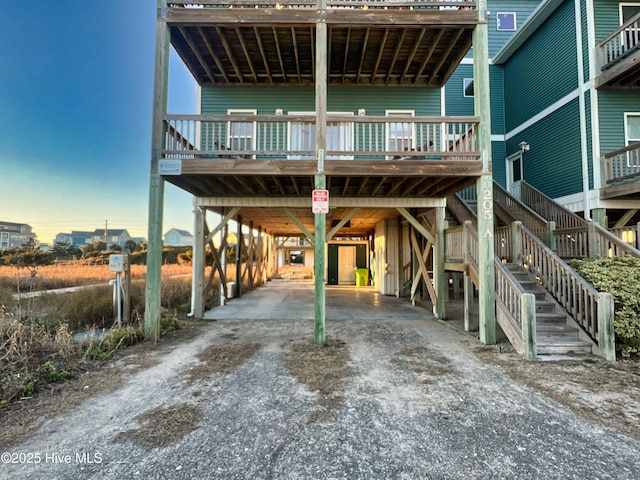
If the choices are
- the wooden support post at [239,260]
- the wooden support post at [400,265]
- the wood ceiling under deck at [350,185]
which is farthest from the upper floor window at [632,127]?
the wooden support post at [239,260]

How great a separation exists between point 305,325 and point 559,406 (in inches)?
188

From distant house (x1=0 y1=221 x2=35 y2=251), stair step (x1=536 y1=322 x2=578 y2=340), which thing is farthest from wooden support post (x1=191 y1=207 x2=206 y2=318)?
distant house (x1=0 y1=221 x2=35 y2=251)

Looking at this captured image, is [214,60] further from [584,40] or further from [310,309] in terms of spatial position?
[584,40]

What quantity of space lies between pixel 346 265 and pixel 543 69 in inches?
468

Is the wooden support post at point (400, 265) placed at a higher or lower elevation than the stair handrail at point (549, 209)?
lower

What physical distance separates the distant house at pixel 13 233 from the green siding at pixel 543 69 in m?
53.1

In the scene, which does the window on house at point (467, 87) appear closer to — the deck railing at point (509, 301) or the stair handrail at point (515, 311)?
the deck railing at point (509, 301)

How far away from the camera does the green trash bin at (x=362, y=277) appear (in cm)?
1625

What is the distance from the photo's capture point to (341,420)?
2.96 metres

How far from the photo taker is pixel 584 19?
920cm

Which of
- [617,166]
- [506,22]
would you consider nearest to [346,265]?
[617,166]

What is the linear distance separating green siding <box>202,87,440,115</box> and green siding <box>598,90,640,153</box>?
15.8 ft

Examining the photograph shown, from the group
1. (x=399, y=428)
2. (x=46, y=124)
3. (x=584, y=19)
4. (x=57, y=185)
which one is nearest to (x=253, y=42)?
(x=399, y=428)

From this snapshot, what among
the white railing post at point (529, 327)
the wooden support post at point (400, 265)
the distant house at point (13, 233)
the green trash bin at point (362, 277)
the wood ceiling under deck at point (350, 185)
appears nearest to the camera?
the white railing post at point (529, 327)
